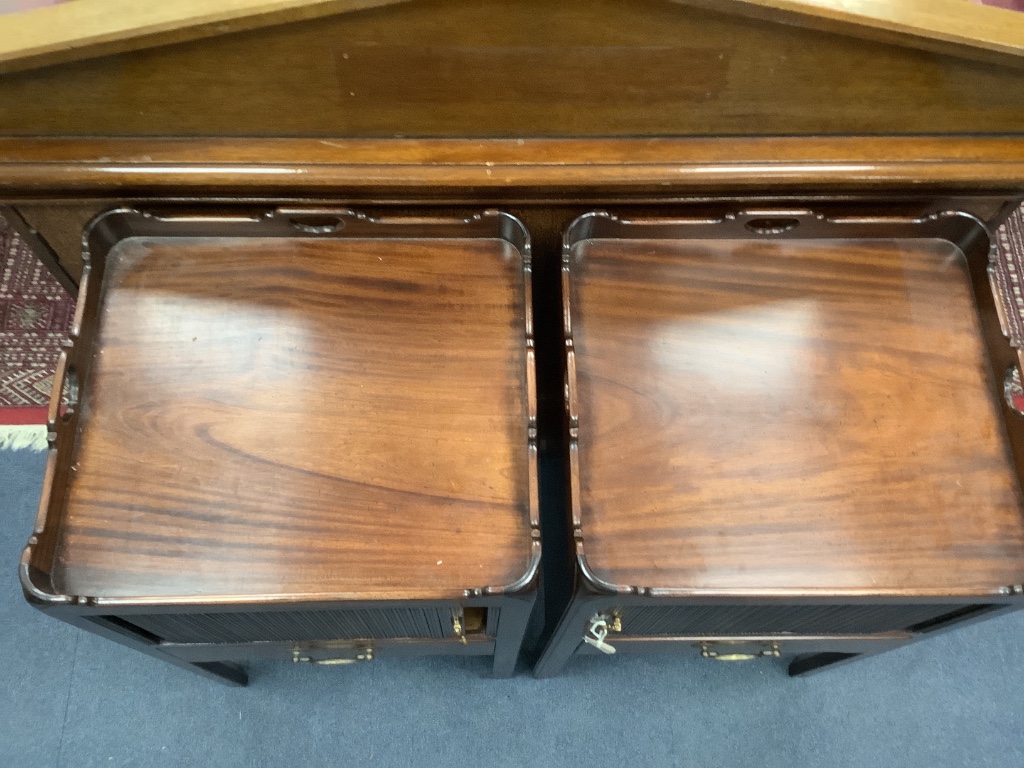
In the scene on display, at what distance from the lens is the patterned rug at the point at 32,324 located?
1278 mm

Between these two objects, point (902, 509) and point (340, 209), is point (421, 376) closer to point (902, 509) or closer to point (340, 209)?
point (340, 209)

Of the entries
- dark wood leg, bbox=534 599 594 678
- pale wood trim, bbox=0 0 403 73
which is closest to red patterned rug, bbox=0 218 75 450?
pale wood trim, bbox=0 0 403 73

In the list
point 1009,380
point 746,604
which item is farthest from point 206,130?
point 1009,380

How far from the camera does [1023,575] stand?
71cm

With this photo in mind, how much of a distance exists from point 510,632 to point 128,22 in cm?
72

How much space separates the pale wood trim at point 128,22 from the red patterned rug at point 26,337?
2.58 ft

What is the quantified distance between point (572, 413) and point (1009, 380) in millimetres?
468

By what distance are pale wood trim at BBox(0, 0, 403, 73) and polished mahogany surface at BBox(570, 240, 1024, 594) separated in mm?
372

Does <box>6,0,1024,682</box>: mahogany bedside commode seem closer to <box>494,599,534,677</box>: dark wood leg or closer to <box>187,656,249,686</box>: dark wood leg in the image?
<box>494,599,534,677</box>: dark wood leg

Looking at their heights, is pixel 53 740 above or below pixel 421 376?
below

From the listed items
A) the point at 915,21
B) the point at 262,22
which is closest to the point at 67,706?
the point at 262,22

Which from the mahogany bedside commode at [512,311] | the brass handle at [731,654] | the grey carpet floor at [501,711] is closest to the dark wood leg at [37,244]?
the mahogany bedside commode at [512,311]

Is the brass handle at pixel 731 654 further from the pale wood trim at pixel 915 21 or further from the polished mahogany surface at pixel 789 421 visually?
the pale wood trim at pixel 915 21

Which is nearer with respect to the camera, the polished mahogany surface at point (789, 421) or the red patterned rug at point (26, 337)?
the polished mahogany surface at point (789, 421)
